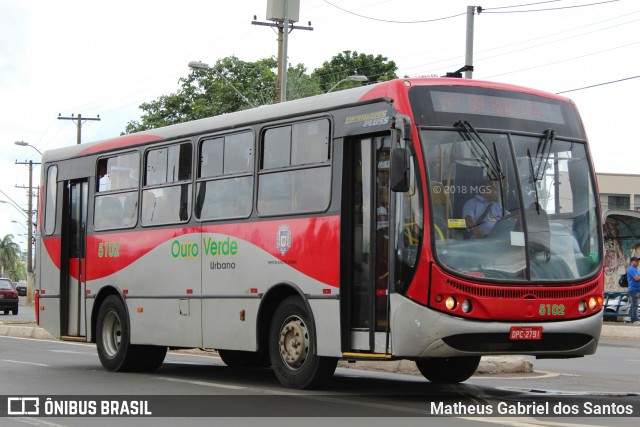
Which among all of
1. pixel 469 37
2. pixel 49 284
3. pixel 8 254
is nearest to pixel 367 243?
pixel 49 284

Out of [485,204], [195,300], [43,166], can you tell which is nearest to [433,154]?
[485,204]

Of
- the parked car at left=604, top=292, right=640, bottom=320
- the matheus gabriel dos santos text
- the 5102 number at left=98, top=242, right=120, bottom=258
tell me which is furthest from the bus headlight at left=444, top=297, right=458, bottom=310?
the parked car at left=604, top=292, right=640, bottom=320

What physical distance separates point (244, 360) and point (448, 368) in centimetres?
420

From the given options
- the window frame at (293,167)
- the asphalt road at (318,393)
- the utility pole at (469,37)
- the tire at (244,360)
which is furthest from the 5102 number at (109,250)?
the utility pole at (469,37)

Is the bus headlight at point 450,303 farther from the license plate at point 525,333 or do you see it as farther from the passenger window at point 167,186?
the passenger window at point 167,186

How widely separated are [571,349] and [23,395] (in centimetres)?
592

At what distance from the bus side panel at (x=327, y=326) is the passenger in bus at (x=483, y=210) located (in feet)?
5.73

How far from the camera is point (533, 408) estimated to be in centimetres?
1091

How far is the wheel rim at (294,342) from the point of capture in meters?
12.6

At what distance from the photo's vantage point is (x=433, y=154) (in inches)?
445

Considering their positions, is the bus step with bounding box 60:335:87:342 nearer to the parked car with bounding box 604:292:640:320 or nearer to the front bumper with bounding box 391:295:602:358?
the front bumper with bounding box 391:295:602:358

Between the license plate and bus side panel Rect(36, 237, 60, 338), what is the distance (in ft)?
29.7

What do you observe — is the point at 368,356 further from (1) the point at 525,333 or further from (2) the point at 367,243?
(1) the point at 525,333

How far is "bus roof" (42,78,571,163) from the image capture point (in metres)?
11.8
